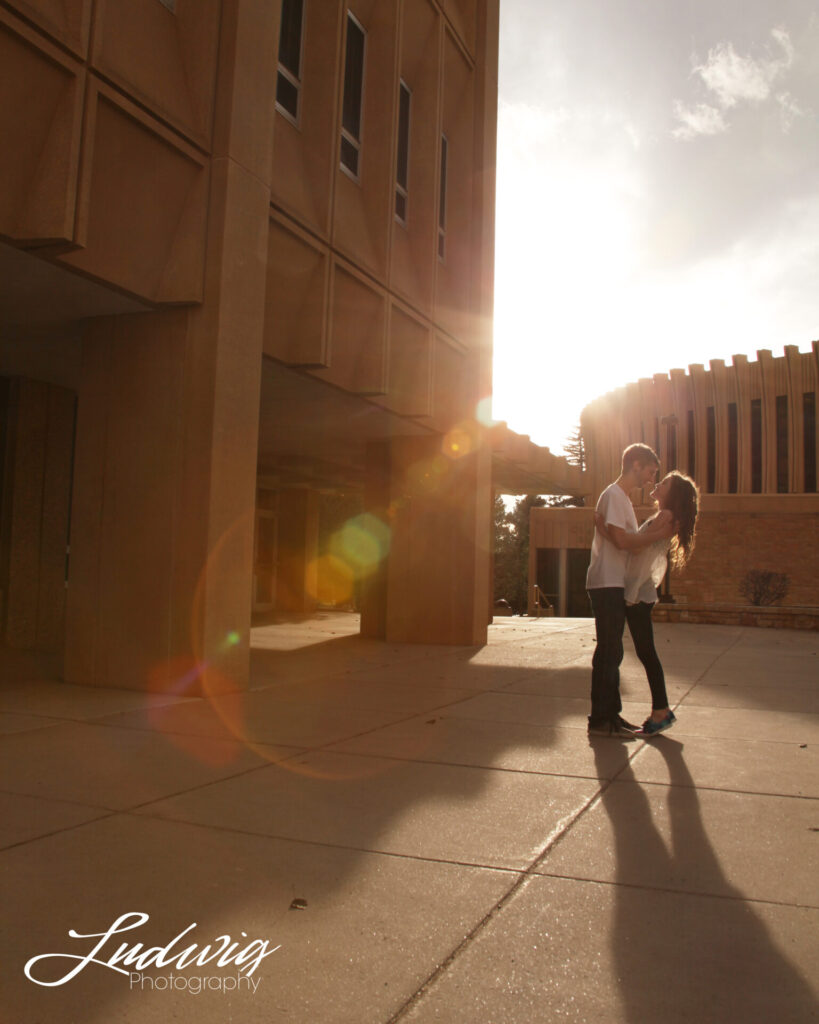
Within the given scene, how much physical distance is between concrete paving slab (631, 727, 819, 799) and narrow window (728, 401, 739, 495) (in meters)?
42.5

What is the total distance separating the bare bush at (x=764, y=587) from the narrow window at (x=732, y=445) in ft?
55.2

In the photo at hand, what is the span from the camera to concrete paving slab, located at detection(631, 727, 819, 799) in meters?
4.59

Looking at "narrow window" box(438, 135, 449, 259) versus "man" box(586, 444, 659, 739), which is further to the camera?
"narrow window" box(438, 135, 449, 259)

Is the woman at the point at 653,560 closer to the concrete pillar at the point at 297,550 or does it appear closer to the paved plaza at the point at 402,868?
the paved plaza at the point at 402,868

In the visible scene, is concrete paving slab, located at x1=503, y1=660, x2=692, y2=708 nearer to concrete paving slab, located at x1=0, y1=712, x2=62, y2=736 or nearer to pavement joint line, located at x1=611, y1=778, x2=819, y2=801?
pavement joint line, located at x1=611, y1=778, x2=819, y2=801

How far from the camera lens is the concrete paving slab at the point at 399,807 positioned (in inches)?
138

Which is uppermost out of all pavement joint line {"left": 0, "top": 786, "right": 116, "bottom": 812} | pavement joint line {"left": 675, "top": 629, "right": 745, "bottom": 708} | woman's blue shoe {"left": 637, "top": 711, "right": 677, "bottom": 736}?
woman's blue shoe {"left": 637, "top": 711, "right": 677, "bottom": 736}

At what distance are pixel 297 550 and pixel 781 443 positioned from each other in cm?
→ 3146

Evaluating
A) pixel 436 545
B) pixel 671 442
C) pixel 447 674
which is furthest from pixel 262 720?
pixel 671 442

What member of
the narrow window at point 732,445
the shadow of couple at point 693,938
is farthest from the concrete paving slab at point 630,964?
the narrow window at point 732,445

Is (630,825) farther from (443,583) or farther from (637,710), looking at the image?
(443,583)

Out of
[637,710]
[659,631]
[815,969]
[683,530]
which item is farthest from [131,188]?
[659,631]

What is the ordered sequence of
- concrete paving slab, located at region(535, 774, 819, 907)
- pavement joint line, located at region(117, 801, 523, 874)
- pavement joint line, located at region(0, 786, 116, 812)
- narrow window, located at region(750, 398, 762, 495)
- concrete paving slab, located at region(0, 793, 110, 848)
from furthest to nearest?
narrow window, located at region(750, 398, 762, 495)
pavement joint line, located at region(0, 786, 116, 812)
concrete paving slab, located at region(0, 793, 110, 848)
pavement joint line, located at region(117, 801, 523, 874)
concrete paving slab, located at region(535, 774, 819, 907)

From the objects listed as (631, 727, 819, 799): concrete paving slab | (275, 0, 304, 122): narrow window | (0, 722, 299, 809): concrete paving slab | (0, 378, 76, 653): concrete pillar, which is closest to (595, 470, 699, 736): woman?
(631, 727, 819, 799): concrete paving slab
